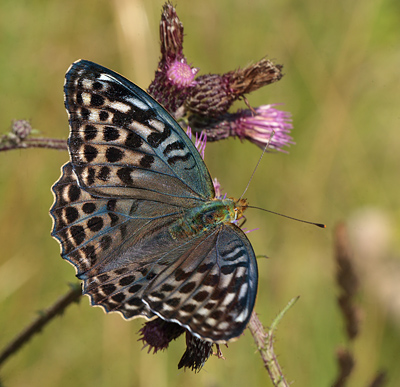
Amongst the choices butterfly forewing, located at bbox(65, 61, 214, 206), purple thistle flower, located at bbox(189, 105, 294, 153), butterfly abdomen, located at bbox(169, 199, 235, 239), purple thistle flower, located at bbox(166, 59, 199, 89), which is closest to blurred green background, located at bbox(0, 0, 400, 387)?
purple thistle flower, located at bbox(189, 105, 294, 153)

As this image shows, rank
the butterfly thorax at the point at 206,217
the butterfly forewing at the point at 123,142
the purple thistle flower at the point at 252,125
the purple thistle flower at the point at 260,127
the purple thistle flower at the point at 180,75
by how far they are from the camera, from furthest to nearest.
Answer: the purple thistle flower at the point at 260,127
the purple thistle flower at the point at 252,125
the purple thistle flower at the point at 180,75
the butterfly thorax at the point at 206,217
the butterfly forewing at the point at 123,142

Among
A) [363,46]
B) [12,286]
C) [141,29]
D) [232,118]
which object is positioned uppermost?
[363,46]

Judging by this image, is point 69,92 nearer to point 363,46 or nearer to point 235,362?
point 235,362

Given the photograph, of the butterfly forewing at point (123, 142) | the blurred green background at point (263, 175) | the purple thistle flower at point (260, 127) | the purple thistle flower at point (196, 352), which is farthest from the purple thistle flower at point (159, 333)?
the blurred green background at point (263, 175)

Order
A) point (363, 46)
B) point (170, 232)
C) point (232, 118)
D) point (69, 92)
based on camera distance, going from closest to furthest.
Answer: point (69, 92) < point (170, 232) < point (232, 118) < point (363, 46)

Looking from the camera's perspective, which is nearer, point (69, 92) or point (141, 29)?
point (69, 92)

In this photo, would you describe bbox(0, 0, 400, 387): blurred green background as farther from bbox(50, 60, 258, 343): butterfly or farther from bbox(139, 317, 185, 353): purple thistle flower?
bbox(50, 60, 258, 343): butterfly

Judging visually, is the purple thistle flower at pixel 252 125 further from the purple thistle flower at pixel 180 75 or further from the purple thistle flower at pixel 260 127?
the purple thistle flower at pixel 180 75

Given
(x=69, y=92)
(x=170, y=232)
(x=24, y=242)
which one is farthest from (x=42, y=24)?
(x=170, y=232)
